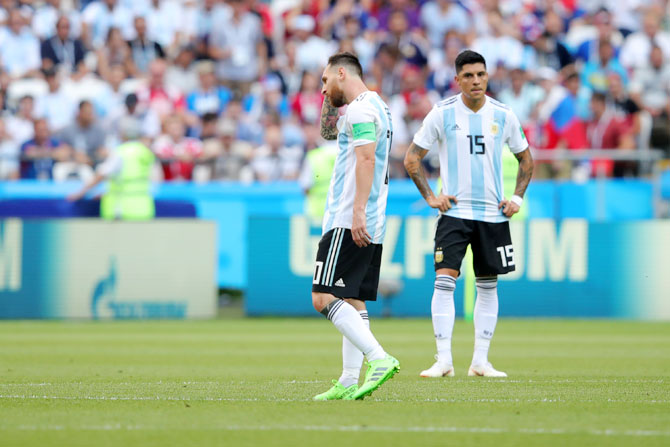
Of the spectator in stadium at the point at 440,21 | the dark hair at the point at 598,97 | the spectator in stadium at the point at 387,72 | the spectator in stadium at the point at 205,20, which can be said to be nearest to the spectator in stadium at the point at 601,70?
the dark hair at the point at 598,97

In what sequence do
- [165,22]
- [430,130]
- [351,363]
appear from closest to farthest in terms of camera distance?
[351,363] < [430,130] < [165,22]

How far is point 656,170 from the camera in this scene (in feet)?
59.3

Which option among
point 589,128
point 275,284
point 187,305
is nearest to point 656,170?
point 589,128

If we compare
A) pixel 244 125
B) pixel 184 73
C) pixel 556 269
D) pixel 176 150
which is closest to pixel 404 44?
pixel 244 125

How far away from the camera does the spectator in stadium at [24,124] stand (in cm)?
1983

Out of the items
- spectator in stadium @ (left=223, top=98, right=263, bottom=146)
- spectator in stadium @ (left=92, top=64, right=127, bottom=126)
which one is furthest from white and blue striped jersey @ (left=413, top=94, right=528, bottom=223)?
spectator in stadium @ (left=92, top=64, right=127, bottom=126)

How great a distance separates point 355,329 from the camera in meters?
7.15

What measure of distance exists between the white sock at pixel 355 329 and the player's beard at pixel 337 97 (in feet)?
4.06

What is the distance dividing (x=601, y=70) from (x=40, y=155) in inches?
381

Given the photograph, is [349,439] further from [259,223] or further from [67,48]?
[67,48]

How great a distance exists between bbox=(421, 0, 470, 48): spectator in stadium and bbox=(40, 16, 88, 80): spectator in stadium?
635 centimetres

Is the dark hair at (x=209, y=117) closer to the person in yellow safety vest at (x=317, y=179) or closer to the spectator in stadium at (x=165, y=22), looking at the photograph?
the spectator in stadium at (x=165, y=22)

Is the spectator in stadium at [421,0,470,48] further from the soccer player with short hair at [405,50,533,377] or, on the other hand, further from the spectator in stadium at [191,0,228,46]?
the soccer player with short hair at [405,50,533,377]

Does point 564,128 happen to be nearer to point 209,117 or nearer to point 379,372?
point 209,117
